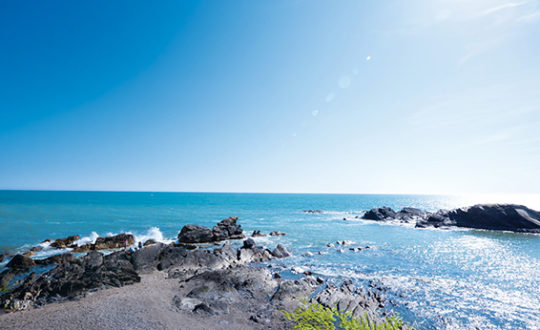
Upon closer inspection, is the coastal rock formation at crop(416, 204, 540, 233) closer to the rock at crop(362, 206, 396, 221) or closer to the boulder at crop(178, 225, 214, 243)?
the rock at crop(362, 206, 396, 221)

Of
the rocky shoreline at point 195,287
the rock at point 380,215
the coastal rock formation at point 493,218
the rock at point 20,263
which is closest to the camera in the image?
the rocky shoreline at point 195,287

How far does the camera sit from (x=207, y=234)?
154 ft

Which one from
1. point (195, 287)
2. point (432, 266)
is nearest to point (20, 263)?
point (195, 287)

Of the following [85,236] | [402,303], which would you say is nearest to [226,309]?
[402,303]

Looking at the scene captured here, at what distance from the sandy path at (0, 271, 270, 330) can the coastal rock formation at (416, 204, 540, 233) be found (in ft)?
242

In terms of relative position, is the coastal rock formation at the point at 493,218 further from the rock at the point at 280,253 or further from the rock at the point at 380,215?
the rock at the point at 280,253

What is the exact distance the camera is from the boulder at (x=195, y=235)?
150 feet

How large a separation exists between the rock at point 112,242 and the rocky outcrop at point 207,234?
901 cm

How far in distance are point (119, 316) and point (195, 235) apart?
30123 millimetres

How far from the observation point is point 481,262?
114ft

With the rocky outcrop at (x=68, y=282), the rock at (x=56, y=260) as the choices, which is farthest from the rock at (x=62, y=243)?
the rocky outcrop at (x=68, y=282)

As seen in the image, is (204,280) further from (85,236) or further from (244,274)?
(85,236)

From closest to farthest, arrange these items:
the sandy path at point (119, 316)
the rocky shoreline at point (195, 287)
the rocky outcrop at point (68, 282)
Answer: the sandy path at point (119, 316) → the rocky shoreline at point (195, 287) → the rocky outcrop at point (68, 282)

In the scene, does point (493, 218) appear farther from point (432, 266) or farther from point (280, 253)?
point (280, 253)
